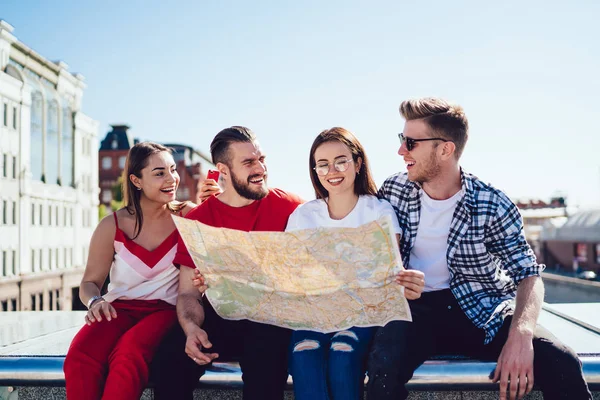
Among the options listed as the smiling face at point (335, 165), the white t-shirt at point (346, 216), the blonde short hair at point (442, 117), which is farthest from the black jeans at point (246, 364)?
the blonde short hair at point (442, 117)

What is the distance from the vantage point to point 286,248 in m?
2.29

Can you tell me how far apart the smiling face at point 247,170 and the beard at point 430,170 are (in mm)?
850

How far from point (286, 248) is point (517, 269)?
1008 millimetres

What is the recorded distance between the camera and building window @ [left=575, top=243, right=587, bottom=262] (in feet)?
126

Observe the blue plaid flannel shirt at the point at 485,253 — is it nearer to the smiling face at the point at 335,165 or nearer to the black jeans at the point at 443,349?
the black jeans at the point at 443,349

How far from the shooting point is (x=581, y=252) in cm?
3909

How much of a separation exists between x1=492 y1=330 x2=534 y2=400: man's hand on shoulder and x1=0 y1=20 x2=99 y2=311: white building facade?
32109 mm

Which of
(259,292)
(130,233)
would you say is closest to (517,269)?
(259,292)

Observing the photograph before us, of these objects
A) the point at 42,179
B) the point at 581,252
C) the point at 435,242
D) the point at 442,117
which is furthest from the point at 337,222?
the point at 581,252

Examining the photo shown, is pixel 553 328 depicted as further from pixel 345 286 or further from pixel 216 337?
pixel 216 337

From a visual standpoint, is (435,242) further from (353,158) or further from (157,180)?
(157,180)

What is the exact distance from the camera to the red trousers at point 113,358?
2.28 meters

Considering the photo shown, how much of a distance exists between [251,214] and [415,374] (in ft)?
4.00

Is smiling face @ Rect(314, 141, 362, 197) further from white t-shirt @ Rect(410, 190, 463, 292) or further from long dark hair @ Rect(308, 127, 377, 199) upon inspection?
white t-shirt @ Rect(410, 190, 463, 292)
